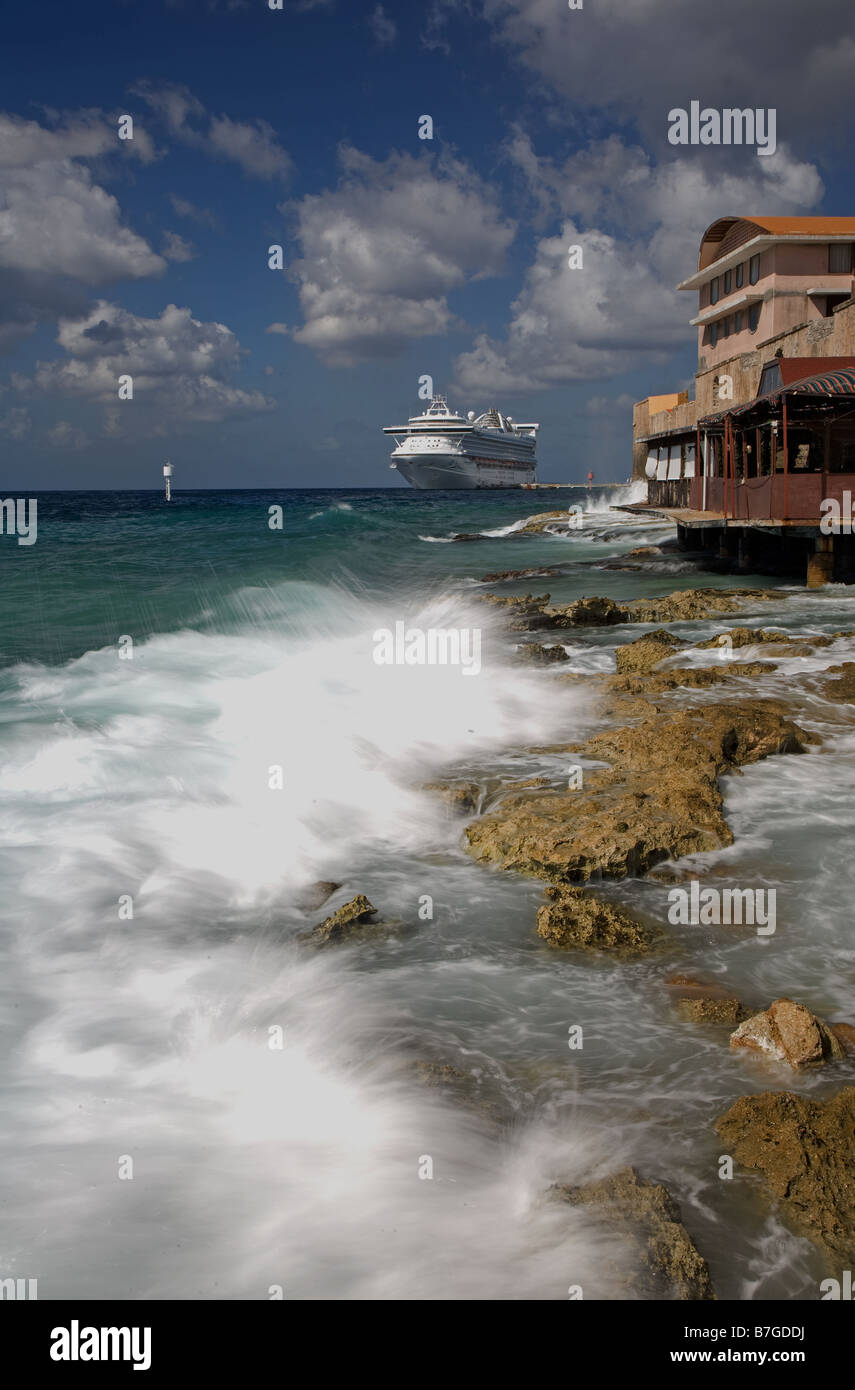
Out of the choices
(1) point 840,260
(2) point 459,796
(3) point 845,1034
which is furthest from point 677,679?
(1) point 840,260

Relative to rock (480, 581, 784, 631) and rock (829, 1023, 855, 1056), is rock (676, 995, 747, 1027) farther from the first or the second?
rock (480, 581, 784, 631)

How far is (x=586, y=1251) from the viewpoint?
3.64 m

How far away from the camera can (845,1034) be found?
4867mm

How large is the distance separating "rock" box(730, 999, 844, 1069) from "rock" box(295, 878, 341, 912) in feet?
10.2

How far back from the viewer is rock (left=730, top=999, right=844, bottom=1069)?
180 inches

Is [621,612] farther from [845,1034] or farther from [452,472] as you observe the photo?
[452,472]

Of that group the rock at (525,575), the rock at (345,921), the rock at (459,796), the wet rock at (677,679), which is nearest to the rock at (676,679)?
the wet rock at (677,679)

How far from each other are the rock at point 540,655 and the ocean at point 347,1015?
224 cm

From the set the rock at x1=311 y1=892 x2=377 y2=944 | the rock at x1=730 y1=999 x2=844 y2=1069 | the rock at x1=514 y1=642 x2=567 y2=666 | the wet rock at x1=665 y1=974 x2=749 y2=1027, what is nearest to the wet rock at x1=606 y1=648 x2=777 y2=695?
the rock at x1=514 y1=642 x2=567 y2=666

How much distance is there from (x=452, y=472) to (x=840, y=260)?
9024 centimetres

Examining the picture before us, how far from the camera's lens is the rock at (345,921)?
6238 mm
